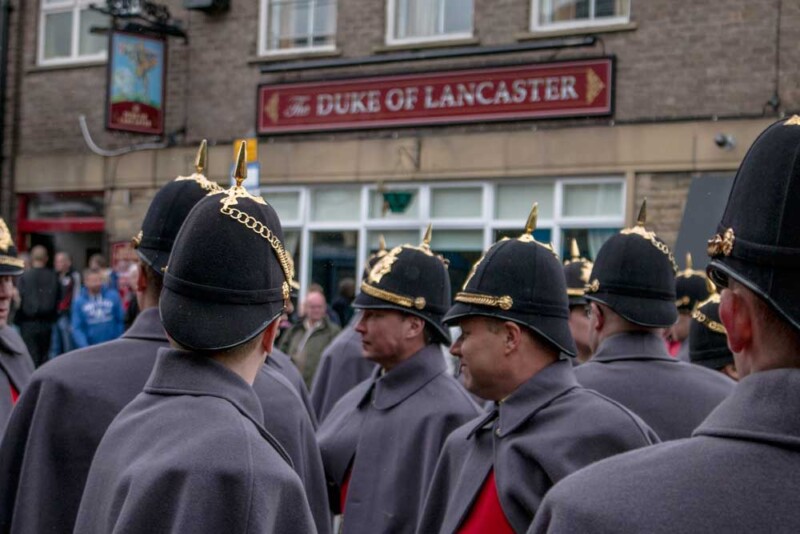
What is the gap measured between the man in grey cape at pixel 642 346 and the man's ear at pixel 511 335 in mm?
1081

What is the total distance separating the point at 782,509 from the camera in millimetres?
2068

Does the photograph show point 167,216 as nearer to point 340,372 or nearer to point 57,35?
point 340,372

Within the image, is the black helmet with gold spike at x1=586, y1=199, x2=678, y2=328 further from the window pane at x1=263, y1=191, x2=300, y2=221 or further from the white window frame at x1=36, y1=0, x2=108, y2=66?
the white window frame at x1=36, y1=0, x2=108, y2=66

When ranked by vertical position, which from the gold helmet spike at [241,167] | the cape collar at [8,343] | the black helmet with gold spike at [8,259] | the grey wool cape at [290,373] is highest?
the gold helmet spike at [241,167]

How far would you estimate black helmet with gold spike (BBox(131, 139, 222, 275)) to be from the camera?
4738 millimetres

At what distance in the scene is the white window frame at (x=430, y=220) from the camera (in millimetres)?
16031

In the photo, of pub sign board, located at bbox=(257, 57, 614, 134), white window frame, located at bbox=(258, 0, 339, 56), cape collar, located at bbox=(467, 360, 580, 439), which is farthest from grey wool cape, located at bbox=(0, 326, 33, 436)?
white window frame, located at bbox=(258, 0, 339, 56)

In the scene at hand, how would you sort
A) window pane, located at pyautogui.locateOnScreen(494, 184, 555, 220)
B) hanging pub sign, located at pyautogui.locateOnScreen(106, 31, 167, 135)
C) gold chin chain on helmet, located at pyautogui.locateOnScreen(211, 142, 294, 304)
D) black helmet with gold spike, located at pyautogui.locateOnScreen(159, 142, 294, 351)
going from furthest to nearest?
1. hanging pub sign, located at pyautogui.locateOnScreen(106, 31, 167, 135)
2. window pane, located at pyautogui.locateOnScreen(494, 184, 555, 220)
3. gold chin chain on helmet, located at pyautogui.locateOnScreen(211, 142, 294, 304)
4. black helmet with gold spike, located at pyautogui.locateOnScreen(159, 142, 294, 351)

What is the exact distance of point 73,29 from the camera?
69.6 ft

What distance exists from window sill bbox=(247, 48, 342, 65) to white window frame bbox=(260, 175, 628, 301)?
178 centimetres

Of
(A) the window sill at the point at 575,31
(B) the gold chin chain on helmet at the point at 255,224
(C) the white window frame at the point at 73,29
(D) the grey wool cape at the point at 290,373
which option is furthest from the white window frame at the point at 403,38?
(B) the gold chin chain on helmet at the point at 255,224

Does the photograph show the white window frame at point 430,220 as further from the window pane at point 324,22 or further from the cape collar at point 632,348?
the cape collar at point 632,348

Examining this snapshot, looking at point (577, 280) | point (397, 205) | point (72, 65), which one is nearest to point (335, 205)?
point (397, 205)

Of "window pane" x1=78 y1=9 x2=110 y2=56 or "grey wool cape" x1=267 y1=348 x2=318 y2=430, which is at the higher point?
"window pane" x1=78 y1=9 x2=110 y2=56
